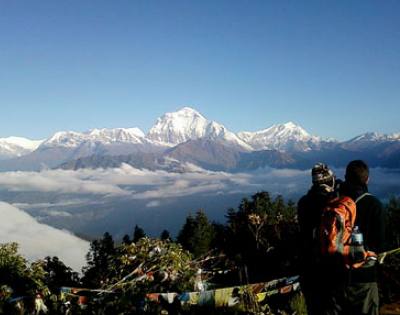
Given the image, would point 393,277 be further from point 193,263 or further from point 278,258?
point 278,258

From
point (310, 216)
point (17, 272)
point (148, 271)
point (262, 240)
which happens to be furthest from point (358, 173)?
point (262, 240)

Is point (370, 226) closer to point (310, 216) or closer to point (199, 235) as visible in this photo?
point (310, 216)

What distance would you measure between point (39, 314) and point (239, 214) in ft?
121

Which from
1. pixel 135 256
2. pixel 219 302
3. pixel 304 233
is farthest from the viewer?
pixel 135 256

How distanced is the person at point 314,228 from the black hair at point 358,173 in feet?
0.64

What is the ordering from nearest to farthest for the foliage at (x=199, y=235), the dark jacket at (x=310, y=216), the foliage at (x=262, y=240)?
the dark jacket at (x=310, y=216), the foliage at (x=262, y=240), the foliage at (x=199, y=235)

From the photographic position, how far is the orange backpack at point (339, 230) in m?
5.12

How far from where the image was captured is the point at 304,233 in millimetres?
5504

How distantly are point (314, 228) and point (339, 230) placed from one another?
28 cm

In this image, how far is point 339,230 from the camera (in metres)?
5.13

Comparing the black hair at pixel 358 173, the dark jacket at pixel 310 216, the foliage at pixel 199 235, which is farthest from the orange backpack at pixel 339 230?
the foliage at pixel 199 235

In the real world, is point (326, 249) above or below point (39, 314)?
above

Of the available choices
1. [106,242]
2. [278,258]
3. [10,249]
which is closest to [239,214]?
[106,242]

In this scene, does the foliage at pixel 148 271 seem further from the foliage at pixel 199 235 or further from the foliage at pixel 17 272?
the foliage at pixel 199 235
